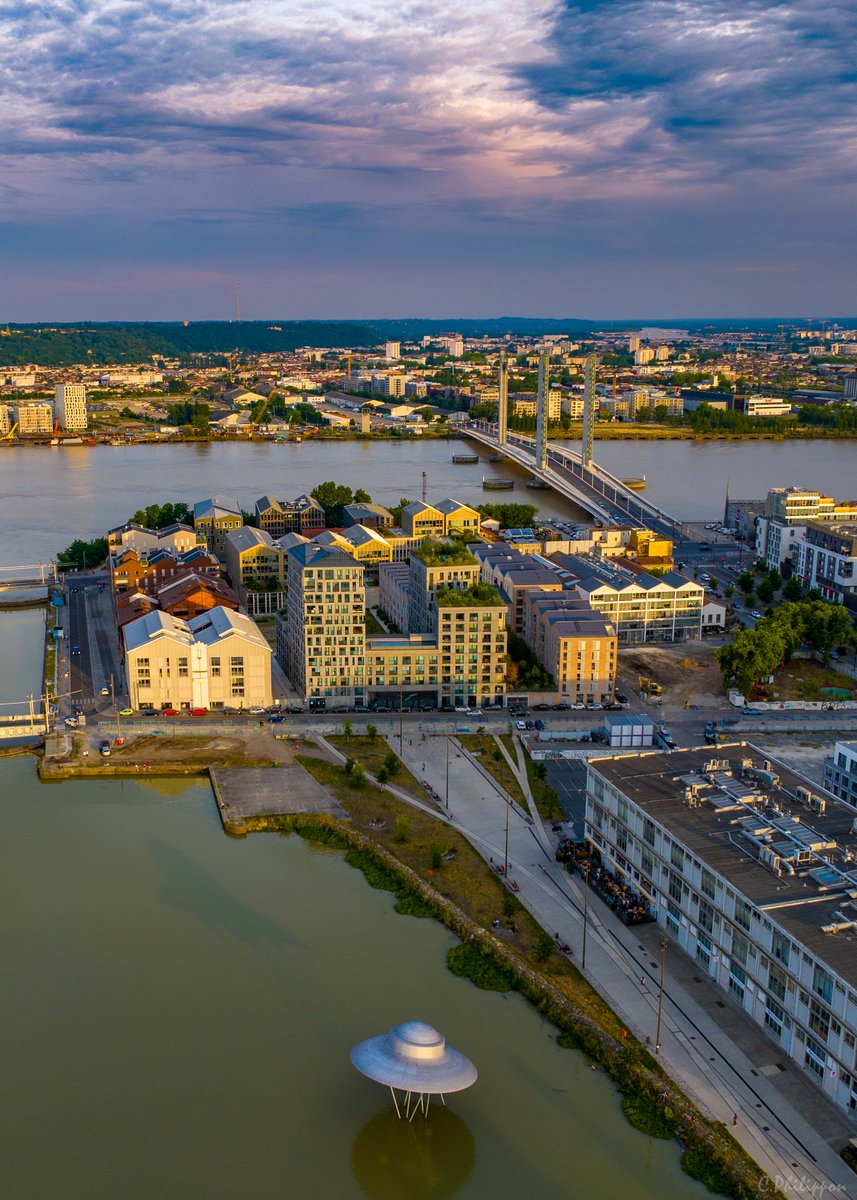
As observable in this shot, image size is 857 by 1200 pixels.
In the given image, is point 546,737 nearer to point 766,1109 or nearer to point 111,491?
point 766,1109

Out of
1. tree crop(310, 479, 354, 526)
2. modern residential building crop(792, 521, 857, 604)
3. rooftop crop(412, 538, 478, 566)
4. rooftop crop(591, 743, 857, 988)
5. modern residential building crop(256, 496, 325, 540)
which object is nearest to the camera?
rooftop crop(591, 743, 857, 988)

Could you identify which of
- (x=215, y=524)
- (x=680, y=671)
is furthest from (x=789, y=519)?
(x=215, y=524)

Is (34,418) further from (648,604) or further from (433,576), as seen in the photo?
(648,604)

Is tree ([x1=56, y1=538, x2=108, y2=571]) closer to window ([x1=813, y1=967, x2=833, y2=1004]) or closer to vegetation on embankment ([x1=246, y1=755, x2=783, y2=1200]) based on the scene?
vegetation on embankment ([x1=246, y1=755, x2=783, y2=1200])

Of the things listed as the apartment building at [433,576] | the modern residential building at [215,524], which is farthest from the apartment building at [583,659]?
the modern residential building at [215,524]

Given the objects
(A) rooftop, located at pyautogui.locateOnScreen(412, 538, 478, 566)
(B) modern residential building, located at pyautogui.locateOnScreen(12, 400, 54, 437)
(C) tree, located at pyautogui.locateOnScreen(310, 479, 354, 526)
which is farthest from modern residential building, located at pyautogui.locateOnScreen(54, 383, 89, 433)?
(A) rooftop, located at pyautogui.locateOnScreen(412, 538, 478, 566)

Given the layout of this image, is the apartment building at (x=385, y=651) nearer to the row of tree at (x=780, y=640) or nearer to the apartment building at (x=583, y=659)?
the apartment building at (x=583, y=659)

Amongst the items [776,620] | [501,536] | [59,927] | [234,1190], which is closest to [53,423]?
[501,536]
